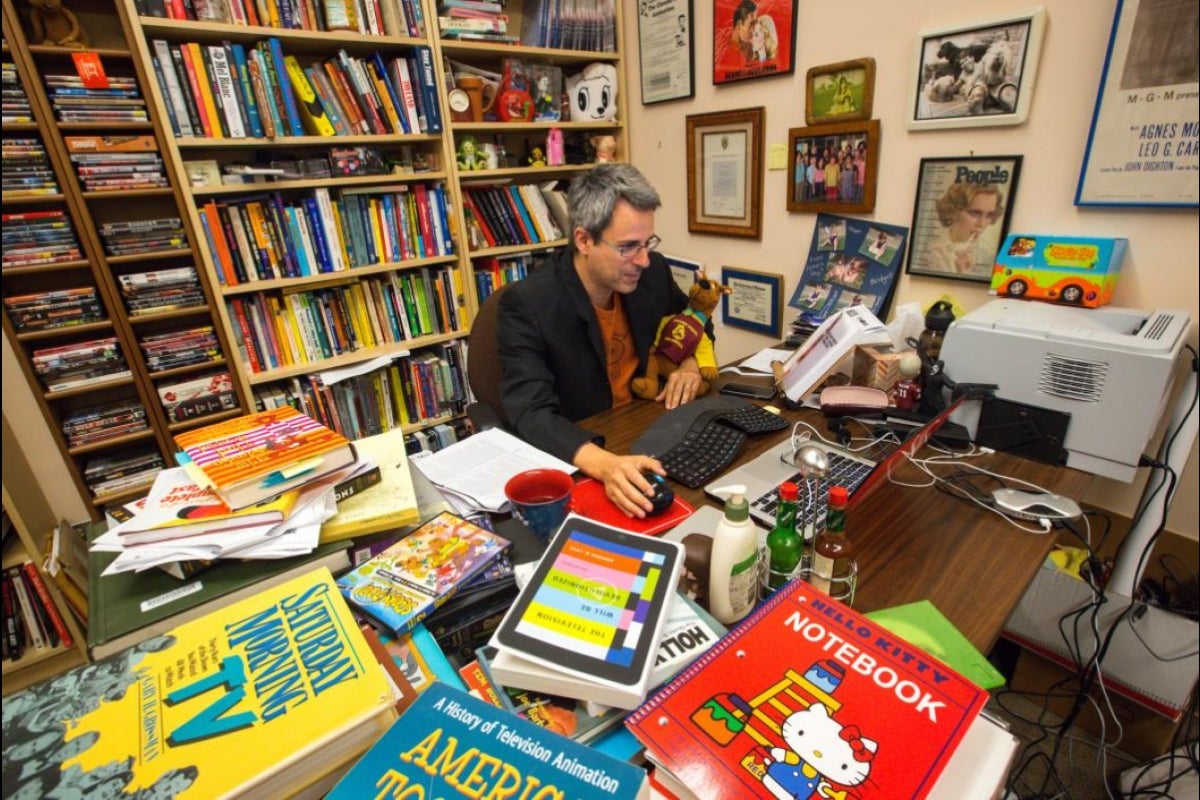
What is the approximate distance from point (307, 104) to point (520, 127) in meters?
0.84

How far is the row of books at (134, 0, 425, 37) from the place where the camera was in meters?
1.76

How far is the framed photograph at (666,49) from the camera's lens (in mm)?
2260

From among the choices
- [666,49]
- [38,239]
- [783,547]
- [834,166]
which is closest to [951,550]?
[783,547]

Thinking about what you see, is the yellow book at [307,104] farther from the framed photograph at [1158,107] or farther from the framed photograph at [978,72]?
the framed photograph at [1158,107]

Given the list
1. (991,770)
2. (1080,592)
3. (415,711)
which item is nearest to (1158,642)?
(991,770)

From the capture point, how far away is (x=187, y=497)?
0.86 meters

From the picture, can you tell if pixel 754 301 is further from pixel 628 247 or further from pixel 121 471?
pixel 121 471

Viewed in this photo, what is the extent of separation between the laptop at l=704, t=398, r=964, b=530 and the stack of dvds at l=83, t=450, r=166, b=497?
2134 mm

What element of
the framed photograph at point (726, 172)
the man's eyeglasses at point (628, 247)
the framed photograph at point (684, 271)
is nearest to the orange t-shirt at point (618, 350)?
the man's eyeglasses at point (628, 247)

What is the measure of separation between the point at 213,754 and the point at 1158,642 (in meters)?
0.81

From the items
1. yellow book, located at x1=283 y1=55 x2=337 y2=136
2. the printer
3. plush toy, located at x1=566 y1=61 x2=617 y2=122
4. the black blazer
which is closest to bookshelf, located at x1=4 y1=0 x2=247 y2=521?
yellow book, located at x1=283 y1=55 x2=337 y2=136

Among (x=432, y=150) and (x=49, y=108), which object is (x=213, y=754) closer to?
(x=49, y=108)

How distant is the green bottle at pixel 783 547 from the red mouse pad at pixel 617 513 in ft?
0.73

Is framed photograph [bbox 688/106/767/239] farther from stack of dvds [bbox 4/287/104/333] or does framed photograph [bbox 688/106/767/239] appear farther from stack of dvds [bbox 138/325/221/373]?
stack of dvds [bbox 4/287/104/333]
